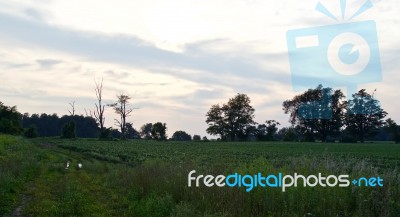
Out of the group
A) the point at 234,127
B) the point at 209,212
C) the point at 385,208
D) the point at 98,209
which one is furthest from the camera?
the point at 234,127

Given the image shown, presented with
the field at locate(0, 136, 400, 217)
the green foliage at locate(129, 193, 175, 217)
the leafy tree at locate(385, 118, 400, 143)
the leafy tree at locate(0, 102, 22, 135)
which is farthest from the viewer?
the leafy tree at locate(385, 118, 400, 143)

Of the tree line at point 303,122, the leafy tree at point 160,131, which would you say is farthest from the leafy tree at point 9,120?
the leafy tree at point 160,131

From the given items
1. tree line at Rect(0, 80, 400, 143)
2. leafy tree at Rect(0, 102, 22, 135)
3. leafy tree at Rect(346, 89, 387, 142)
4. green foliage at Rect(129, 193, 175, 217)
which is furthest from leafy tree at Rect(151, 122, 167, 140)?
green foliage at Rect(129, 193, 175, 217)

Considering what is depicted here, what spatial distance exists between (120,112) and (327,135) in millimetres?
54568

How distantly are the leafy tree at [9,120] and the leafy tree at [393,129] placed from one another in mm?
78932

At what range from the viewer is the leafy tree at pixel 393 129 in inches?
3771

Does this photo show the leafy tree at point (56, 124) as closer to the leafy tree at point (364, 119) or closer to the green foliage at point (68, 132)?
the green foliage at point (68, 132)

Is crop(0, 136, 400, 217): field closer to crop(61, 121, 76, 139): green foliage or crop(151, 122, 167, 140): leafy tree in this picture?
crop(61, 121, 76, 139): green foliage

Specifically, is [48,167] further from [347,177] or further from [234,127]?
[234,127]

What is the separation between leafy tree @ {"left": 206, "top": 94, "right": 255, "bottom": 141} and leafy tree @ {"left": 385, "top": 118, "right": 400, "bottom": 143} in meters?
35.9

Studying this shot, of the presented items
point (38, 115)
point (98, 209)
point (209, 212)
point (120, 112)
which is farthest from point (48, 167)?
point (38, 115)

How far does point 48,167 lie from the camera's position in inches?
903

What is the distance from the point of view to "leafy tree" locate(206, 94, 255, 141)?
403 feet

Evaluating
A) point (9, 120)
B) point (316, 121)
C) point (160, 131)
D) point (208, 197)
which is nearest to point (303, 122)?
point (316, 121)
